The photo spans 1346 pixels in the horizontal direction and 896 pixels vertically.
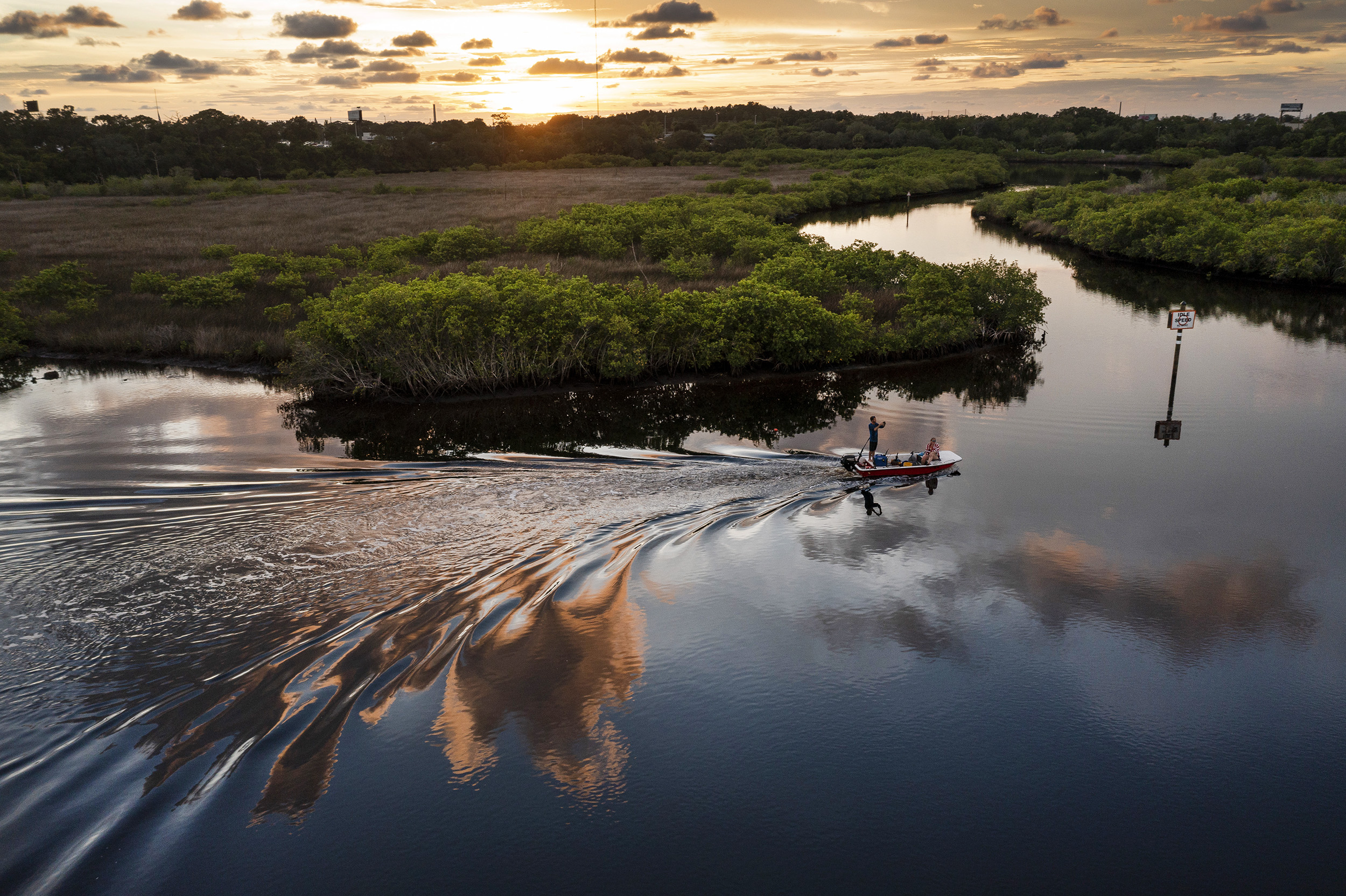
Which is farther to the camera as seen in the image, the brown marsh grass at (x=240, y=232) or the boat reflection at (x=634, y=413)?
the brown marsh grass at (x=240, y=232)

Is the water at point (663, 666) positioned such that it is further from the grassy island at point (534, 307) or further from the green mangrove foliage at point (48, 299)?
the green mangrove foliage at point (48, 299)

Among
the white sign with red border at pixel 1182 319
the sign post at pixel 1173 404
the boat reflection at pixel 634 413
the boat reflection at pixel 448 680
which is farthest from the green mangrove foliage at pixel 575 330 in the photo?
the boat reflection at pixel 448 680

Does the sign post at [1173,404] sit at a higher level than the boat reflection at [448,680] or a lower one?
higher

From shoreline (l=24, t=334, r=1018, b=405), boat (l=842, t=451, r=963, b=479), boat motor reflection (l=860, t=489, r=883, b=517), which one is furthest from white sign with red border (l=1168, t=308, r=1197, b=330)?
boat motor reflection (l=860, t=489, r=883, b=517)

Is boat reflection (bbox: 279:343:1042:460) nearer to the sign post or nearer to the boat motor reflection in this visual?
the boat motor reflection

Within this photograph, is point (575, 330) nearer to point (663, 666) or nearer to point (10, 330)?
point (663, 666)

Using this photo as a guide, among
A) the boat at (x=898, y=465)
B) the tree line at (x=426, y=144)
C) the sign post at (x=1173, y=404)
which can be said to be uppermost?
the tree line at (x=426, y=144)

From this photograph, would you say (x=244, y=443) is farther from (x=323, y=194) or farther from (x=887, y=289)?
(x=323, y=194)
